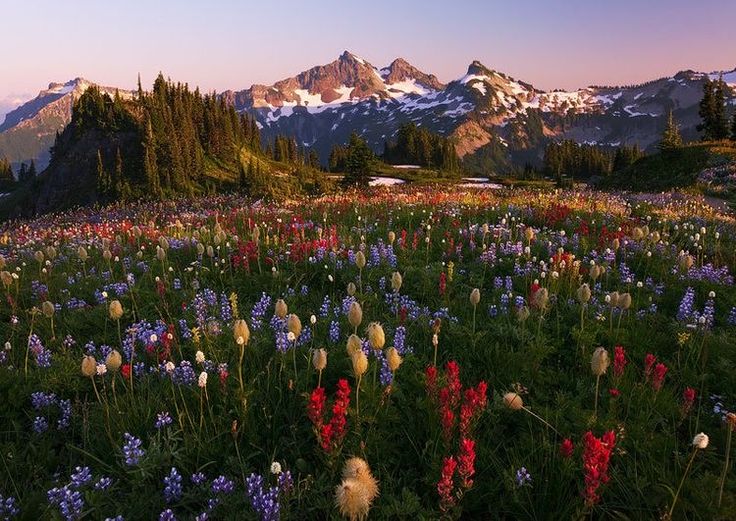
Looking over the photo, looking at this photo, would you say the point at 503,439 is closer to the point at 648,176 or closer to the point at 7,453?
the point at 7,453

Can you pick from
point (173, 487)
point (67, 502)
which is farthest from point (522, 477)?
point (67, 502)

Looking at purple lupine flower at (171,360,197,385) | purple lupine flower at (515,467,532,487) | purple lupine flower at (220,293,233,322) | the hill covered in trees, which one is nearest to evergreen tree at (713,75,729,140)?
the hill covered in trees

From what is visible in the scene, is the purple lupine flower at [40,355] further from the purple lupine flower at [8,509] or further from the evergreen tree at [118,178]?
the evergreen tree at [118,178]

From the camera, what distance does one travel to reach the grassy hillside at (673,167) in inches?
1505

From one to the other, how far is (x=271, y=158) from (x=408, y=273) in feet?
503

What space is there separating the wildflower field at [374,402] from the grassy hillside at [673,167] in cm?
3748

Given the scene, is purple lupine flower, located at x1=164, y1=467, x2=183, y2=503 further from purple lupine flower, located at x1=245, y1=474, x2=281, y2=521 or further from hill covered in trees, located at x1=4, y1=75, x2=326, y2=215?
hill covered in trees, located at x1=4, y1=75, x2=326, y2=215

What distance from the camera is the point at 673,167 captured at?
4234 cm

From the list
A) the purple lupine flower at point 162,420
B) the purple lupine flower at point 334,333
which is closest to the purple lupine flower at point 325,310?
the purple lupine flower at point 334,333

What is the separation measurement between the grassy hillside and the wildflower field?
123ft

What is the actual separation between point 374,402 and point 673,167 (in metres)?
48.9

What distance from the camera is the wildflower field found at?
9.06 ft

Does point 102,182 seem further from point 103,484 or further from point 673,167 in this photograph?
point 103,484

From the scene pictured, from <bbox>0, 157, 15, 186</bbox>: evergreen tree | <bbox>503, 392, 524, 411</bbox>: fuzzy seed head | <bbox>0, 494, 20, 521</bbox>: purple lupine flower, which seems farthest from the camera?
<bbox>0, 157, 15, 186</bbox>: evergreen tree
